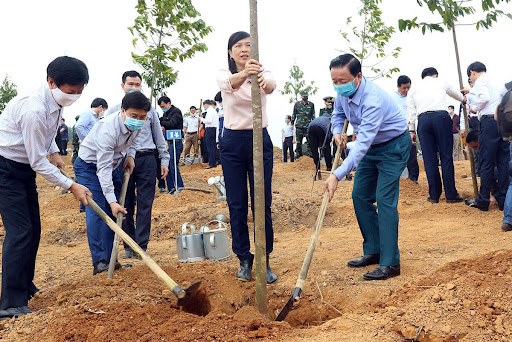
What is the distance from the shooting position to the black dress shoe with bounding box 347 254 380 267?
4219mm

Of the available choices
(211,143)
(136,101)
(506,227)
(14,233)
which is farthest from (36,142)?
(211,143)

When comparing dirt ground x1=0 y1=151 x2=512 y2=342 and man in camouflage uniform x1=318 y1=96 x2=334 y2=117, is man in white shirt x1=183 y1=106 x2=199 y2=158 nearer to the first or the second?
man in camouflage uniform x1=318 y1=96 x2=334 y2=117

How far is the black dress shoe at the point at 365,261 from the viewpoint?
13.8 ft

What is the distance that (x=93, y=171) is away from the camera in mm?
4418

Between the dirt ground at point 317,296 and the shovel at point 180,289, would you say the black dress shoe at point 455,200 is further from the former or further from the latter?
the shovel at point 180,289

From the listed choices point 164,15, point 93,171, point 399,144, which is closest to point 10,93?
point 164,15

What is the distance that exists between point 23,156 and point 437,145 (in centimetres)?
607

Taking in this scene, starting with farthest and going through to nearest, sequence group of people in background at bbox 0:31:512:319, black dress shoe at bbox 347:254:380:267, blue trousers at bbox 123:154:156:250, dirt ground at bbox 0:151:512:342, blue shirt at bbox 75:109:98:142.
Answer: blue shirt at bbox 75:109:98:142 < blue trousers at bbox 123:154:156:250 < black dress shoe at bbox 347:254:380:267 < group of people in background at bbox 0:31:512:319 < dirt ground at bbox 0:151:512:342

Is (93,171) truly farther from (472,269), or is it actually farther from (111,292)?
(472,269)

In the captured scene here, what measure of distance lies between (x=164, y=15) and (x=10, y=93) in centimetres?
2608

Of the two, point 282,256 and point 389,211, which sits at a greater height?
point 389,211

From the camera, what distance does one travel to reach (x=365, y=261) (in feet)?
13.9

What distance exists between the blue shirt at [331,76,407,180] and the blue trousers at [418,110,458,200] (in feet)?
11.4

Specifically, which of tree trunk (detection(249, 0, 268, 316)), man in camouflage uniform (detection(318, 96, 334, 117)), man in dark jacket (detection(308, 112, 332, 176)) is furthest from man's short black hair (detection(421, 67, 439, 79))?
tree trunk (detection(249, 0, 268, 316))
